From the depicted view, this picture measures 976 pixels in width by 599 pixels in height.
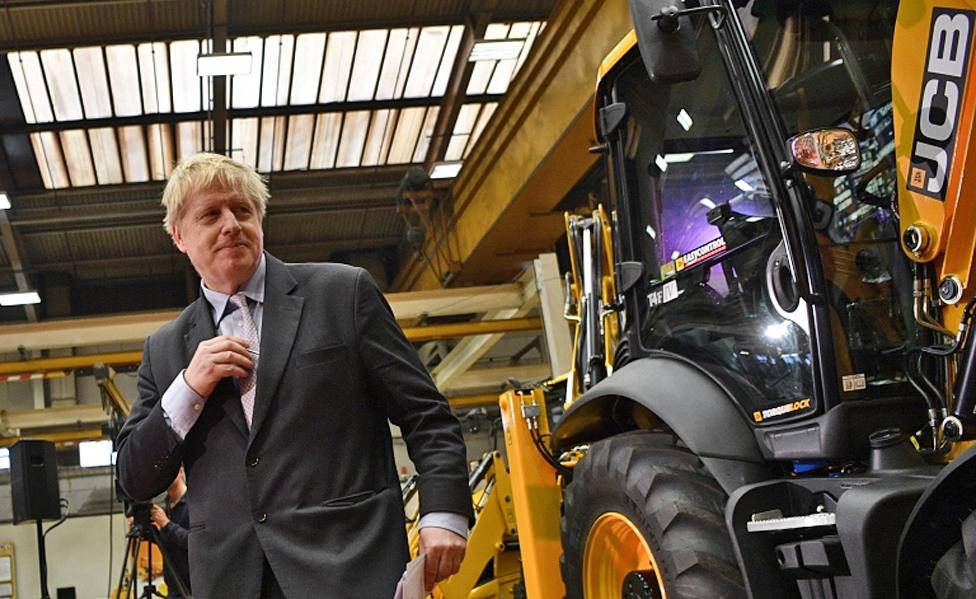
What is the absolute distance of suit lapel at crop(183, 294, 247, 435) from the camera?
101 inches

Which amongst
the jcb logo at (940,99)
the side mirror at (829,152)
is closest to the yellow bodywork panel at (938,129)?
the jcb logo at (940,99)

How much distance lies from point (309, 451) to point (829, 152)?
4.57ft

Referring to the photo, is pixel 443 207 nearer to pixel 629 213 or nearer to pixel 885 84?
pixel 629 213

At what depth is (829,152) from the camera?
2807mm

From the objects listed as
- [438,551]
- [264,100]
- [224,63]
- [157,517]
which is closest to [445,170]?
[264,100]

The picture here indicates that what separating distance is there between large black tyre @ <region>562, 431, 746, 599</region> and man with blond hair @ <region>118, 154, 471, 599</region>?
0.81m

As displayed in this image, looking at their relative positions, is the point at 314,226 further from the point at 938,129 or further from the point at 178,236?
the point at 938,129

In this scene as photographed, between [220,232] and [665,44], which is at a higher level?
[665,44]

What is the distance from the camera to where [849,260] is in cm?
289

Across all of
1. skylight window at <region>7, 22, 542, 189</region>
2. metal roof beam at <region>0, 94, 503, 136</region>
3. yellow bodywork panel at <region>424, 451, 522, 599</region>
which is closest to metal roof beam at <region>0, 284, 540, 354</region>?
skylight window at <region>7, 22, 542, 189</region>

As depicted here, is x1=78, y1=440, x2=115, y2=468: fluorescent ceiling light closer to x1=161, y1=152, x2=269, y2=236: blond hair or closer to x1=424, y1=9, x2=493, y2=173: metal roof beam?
x1=424, y1=9, x2=493, y2=173: metal roof beam

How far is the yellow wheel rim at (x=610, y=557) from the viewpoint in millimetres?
3742

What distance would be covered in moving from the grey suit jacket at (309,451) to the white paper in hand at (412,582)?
0.08 meters

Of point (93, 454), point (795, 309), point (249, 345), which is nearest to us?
point (249, 345)
